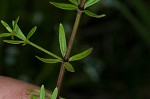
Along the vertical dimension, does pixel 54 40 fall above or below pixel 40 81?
above

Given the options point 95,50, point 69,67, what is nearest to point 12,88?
point 69,67

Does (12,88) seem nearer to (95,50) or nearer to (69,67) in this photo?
(69,67)

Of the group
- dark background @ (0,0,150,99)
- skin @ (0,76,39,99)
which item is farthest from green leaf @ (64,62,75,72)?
dark background @ (0,0,150,99)

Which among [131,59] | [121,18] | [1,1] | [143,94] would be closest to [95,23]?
[121,18]

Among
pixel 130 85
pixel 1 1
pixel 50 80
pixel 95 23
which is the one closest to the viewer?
pixel 1 1

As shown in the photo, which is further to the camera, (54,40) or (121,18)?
(121,18)

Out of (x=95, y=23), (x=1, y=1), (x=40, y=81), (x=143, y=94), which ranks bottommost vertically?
(x=40, y=81)

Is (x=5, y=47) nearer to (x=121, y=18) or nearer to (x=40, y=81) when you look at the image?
(x=40, y=81)
